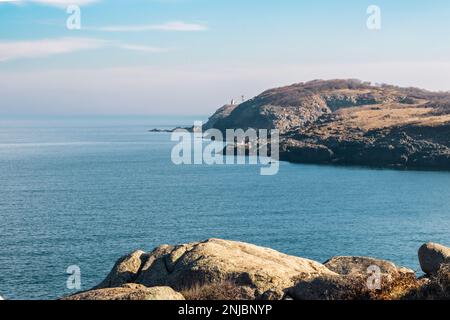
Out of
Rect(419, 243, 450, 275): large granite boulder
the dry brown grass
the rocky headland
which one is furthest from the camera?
Rect(419, 243, 450, 275): large granite boulder

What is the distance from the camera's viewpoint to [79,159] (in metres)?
188

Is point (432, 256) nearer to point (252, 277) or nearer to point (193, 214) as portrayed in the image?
point (252, 277)

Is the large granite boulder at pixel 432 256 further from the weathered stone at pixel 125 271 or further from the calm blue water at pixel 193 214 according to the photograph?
the calm blue water at pixel 193 214

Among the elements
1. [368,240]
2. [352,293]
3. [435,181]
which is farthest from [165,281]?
[435,181]

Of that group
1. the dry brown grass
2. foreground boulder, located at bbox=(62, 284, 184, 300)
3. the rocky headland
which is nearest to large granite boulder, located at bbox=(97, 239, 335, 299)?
the rocky headland

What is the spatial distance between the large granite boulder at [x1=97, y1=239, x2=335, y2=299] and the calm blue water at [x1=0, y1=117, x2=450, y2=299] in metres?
28.3

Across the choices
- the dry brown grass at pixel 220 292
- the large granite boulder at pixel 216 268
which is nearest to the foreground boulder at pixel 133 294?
the dry brown grass at pixel 220 292

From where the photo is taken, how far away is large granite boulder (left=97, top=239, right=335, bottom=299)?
75.9 feet

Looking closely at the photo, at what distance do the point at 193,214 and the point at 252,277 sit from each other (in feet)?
240

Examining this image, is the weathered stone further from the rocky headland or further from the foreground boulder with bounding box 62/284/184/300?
the foreground boulder with bounding box 62/284/184/300

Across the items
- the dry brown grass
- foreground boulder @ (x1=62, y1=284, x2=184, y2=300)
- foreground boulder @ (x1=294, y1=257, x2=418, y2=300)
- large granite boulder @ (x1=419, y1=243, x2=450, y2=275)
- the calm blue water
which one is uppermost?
foreground boulder @ (x1=62, y1=284, x2=184, y2=300)

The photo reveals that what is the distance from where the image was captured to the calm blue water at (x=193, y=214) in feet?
223

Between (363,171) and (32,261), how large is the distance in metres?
120
